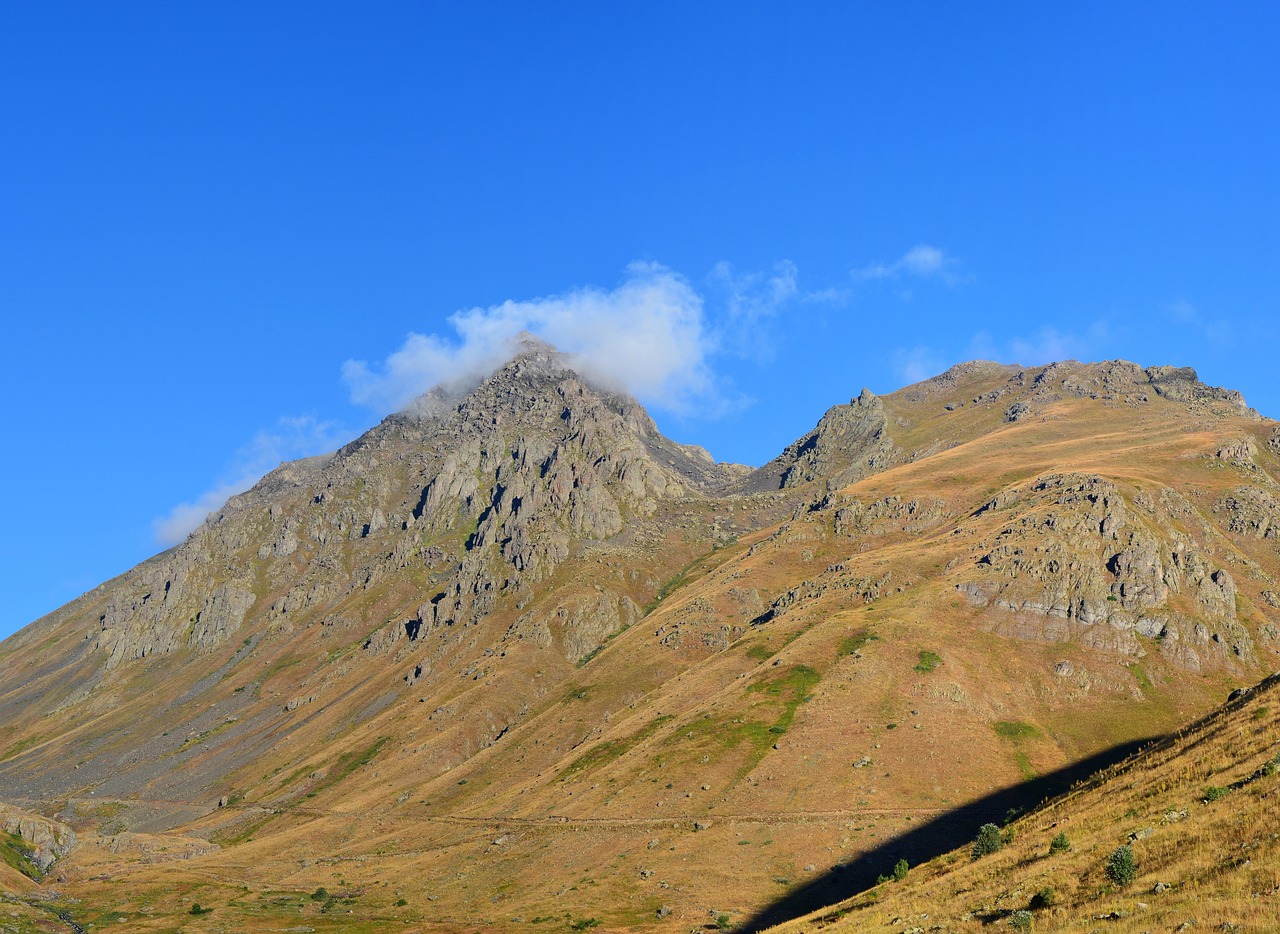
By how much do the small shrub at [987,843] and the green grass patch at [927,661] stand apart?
12141cm

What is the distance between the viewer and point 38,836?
188 m

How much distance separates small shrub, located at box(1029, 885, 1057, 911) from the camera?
128 ft

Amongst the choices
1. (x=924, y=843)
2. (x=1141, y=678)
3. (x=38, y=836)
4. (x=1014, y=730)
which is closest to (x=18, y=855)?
(x=38, y=836)

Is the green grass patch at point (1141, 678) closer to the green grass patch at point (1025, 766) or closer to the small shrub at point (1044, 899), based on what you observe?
the green grass patch at point (1025, 766)

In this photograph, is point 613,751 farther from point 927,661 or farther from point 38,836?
point 38,836

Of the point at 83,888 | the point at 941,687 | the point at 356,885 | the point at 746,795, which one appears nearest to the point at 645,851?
the point at 746,795

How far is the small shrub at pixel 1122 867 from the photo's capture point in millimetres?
38062

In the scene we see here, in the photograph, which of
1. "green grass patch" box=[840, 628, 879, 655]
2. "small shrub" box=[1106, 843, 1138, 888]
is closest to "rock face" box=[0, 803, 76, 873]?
"green grass patch" box=[840, 628, 879, 655]

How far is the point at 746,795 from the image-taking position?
151375mm

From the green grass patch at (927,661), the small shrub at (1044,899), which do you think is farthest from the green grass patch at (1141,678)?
the small shrub at (1044,899)

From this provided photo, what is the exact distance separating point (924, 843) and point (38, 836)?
178m

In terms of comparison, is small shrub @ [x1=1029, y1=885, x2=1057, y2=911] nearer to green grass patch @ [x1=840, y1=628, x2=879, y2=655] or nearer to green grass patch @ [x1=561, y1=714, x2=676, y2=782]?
green grass patch @ [x1=840, y1=628, x2=879, y2=655]

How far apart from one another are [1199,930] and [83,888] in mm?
175935

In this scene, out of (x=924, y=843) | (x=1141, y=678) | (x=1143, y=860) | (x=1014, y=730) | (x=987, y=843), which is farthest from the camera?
(x=1141, y=678)
